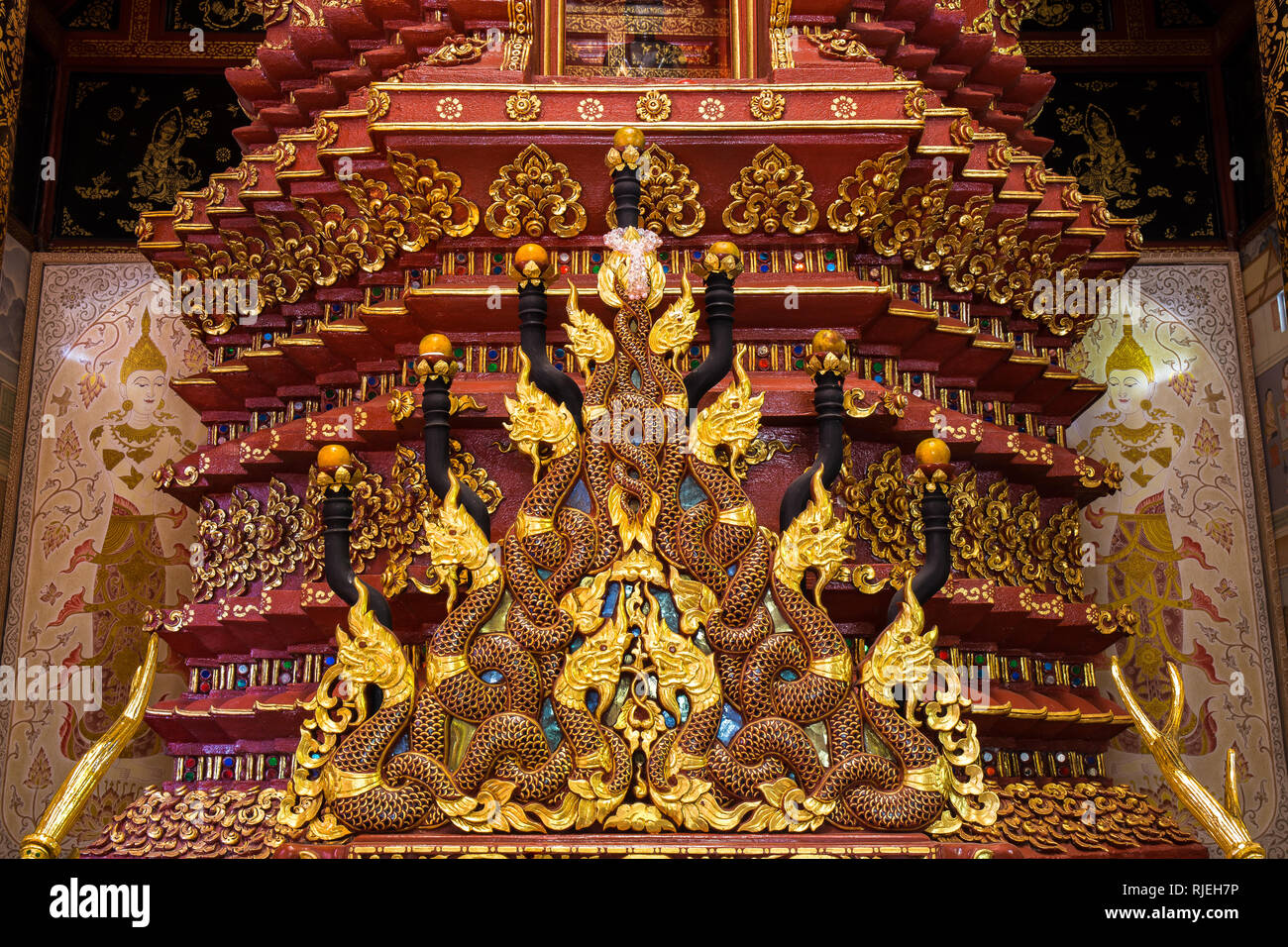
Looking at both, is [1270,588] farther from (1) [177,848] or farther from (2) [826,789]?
(1) [177,848]

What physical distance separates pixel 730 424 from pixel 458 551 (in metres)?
1.05

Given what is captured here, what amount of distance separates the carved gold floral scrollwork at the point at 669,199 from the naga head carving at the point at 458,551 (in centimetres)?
161

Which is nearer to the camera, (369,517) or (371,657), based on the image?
(371,657)

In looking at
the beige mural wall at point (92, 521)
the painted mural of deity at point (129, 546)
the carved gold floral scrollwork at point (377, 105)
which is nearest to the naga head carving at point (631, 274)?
the carved gold floral scrollwork at point (377, 105)

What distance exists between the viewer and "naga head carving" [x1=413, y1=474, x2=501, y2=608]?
13.4ft

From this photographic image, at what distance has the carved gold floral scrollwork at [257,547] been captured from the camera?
18.0ft

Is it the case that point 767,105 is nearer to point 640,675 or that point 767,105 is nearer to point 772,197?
point 772,197

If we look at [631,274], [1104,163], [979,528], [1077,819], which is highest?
[1104,163]

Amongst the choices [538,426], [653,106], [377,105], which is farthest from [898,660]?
[377,105]

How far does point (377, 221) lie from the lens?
5.39 metres

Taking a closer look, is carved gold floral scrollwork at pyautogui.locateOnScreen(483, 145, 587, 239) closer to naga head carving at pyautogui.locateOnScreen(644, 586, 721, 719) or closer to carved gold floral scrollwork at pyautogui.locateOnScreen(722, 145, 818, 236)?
carved gold floral scrollwork at pyautogui.locateOnScreen(722, 145, 818, 236)

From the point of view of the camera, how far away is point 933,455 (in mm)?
4355
